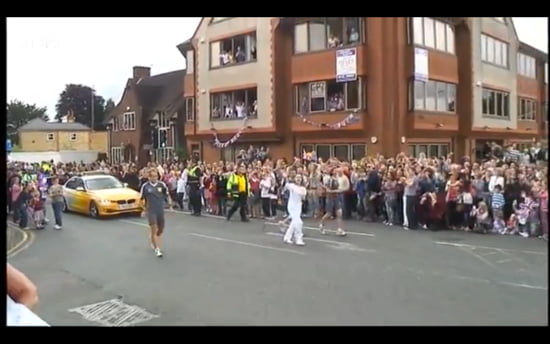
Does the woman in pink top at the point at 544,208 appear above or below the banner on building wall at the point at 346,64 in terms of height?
below

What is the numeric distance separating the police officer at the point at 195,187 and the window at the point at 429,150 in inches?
32.2

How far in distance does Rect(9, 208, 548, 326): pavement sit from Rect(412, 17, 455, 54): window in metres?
0.58

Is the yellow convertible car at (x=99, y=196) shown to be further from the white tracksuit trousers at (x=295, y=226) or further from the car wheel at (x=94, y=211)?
the white tracksuit trousers at (x=295, y=226)

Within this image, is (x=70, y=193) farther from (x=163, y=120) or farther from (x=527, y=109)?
(x=527, y=109)

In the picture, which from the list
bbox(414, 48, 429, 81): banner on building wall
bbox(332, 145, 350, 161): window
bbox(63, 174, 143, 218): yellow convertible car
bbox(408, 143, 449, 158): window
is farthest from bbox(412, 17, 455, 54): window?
bbox(63, 174, 143, 218): yellow convertible car

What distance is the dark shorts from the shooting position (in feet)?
6.91

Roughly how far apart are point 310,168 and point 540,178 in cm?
81

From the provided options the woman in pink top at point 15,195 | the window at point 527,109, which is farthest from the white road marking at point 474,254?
the woman in pink top at point 15,195

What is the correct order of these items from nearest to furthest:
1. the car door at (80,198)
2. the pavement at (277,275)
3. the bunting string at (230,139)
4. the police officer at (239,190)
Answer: the pavement at (277,275) → the bunting string at (230,139) → the police officer at (239,190) → the car door at (80,198)

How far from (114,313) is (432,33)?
1570 mm

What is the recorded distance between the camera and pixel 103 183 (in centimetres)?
229

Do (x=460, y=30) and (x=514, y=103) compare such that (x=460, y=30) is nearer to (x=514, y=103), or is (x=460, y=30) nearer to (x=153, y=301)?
(x=514, y=103)

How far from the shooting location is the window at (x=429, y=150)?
1.59m

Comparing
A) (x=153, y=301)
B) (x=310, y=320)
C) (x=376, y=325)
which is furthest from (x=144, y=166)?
(x=376, y=325)
